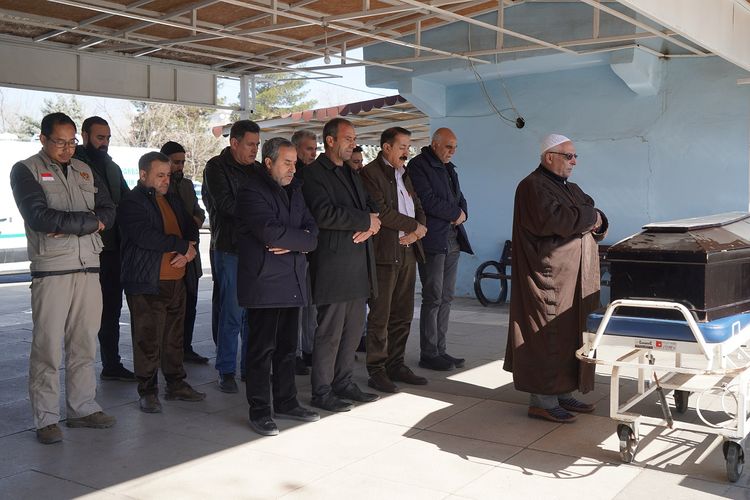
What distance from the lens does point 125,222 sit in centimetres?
541

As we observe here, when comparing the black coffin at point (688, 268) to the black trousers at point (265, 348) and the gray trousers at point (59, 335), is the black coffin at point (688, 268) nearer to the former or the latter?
the black trousers at point (265, 348)

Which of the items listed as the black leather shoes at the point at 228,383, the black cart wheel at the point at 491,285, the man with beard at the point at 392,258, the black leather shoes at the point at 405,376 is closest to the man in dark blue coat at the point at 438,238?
the man with beard at the point at 392,258

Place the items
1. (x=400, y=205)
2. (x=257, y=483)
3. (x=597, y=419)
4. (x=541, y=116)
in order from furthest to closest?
1. (x=541, y=116)
2. (x=400, y=205)
3. (x=597, y=419)
4. (x=257, y=483)

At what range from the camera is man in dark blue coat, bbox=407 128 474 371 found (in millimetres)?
6719

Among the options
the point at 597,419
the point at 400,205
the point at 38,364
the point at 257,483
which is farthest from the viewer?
the point at 400,205

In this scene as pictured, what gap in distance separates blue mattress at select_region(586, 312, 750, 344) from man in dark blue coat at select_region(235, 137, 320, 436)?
1.82 meters

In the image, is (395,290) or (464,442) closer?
(464,442)

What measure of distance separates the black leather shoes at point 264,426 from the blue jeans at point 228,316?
1068 mm

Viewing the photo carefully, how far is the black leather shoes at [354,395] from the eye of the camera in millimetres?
5805

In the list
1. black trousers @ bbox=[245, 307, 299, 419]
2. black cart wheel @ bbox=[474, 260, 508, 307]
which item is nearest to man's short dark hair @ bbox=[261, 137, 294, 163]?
black trousers @ bbox=[245, 307, 299, 419]

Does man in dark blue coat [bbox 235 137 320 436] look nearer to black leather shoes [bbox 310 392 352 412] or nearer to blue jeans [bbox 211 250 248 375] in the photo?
black leather shoes [bbox 310 392 352 412]

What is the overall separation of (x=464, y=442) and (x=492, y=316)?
17.5ft

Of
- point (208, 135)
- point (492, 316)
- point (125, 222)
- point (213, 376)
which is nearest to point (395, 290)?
point (213, 376)

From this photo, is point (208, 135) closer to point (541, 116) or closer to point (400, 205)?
point (541, 116)
